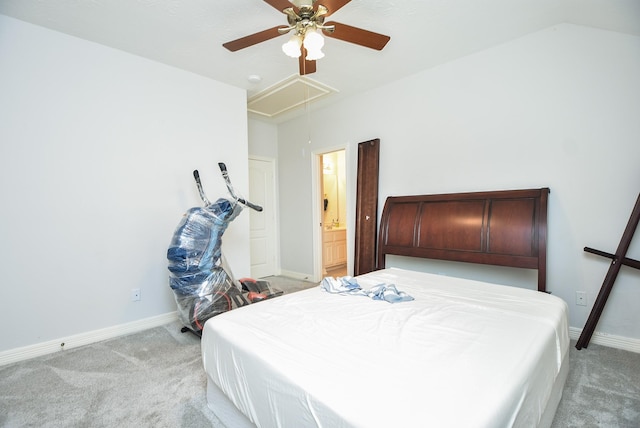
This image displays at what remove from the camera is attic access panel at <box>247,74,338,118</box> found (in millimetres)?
3473

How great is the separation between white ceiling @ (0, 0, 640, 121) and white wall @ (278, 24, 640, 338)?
0.19 m

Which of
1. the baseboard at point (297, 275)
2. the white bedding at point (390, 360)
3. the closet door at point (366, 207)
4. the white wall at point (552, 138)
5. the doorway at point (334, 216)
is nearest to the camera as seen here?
the white bedding at point (390, 360)

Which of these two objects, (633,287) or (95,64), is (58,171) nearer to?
(95,64)

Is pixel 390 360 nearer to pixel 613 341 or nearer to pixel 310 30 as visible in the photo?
pixel 310 30

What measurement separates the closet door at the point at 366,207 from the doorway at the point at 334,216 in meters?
1.15

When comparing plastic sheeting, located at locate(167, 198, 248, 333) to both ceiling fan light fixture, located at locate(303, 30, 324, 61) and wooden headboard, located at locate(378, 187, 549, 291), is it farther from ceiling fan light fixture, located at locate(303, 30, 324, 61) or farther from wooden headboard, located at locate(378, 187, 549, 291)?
wooden headboard, located at locate(378, 187, 549, 291)

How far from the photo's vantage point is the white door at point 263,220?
481 cm

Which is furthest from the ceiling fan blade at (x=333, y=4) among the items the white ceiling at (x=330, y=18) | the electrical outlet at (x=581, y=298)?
the electrical outlet at (x=581, y=298)

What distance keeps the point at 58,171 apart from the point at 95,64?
1.05 m

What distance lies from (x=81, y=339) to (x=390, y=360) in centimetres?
289

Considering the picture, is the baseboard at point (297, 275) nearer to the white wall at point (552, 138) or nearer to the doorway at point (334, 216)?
the doorway at point (334, 216)

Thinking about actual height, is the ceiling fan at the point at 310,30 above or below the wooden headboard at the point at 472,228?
above

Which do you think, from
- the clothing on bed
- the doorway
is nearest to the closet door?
the doorway

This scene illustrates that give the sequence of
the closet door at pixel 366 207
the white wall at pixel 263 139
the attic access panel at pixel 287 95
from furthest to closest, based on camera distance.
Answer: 1. the white wall at pixel 263 139
2. the closet door at pixel 366 207
3. the attic access panel at pixel 287 95
